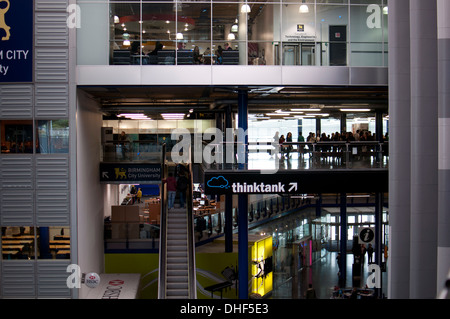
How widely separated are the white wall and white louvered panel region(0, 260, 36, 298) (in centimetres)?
150

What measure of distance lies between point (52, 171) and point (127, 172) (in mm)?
5178

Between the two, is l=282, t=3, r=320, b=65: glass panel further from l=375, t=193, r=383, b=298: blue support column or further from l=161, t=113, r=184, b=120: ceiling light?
l=161, t=113, r=184, b=120: ceiling light

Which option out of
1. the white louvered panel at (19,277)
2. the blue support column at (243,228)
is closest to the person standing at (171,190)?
the blue support column at (243,228)

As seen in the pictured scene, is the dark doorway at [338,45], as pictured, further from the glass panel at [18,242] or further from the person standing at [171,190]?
the glass panel at [18,242]

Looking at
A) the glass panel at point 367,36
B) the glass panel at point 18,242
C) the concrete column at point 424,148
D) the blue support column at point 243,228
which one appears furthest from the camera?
the blue support column at point 243,228

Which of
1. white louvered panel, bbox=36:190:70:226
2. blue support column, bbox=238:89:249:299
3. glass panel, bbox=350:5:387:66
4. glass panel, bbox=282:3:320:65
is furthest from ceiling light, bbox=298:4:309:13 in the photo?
white louvered panel, bbox=36:190:70:226

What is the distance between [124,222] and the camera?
22969 millimetres

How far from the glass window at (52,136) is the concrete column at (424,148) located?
10509mm

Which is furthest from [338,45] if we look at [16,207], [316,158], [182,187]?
[16,207]

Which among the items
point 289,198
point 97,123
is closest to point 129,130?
point 97,123

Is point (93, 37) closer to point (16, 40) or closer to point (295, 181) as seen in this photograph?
point (16, 40)

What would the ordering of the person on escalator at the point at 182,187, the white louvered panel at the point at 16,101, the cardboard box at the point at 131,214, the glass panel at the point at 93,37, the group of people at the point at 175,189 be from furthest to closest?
the cardboard box at the point at 131,214 → the group of people at the point at 175,189 → the person on escalator at the point at 182,187 → the glass panel at the point at 93,37 → the white louvered panel at the point at 16,101

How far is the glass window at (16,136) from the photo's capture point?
56.5ft

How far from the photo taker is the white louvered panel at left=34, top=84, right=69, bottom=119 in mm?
Result: 17188
